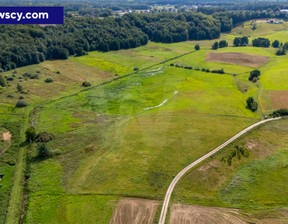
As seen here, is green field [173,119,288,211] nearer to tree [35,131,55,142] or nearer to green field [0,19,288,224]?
green field [0,19,288,224]

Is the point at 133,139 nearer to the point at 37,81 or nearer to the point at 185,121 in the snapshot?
the point at 185,121

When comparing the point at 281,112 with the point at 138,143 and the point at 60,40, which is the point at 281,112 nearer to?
the point at 138,143

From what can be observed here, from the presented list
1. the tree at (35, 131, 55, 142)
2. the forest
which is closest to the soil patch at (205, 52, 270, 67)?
the forest

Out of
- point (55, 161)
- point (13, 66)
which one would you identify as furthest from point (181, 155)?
point (13, 66)

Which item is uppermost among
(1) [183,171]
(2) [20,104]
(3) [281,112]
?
(3) [281,112]

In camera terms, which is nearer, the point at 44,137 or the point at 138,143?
the point at 138,143

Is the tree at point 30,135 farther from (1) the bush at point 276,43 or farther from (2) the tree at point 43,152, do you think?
(1) the bush at point 276,43

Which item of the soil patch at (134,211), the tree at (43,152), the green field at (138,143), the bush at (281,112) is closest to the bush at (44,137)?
the green field at (138,143)

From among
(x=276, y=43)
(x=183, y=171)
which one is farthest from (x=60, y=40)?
(x=276, y=43)
